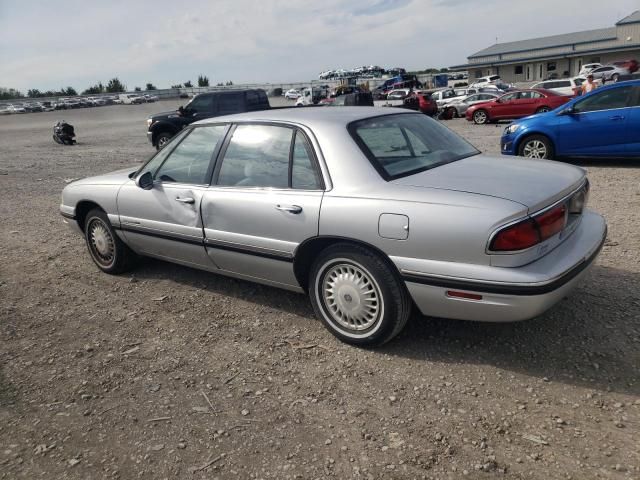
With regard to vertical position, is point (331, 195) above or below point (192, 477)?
above

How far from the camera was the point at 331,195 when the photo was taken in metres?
3.31

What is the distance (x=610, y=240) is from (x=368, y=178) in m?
3.23

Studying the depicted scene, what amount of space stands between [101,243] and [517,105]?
18.8m

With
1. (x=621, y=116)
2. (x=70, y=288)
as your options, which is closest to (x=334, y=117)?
(x=70, y=288)

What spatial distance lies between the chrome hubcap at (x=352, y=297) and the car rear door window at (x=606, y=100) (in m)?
7.58

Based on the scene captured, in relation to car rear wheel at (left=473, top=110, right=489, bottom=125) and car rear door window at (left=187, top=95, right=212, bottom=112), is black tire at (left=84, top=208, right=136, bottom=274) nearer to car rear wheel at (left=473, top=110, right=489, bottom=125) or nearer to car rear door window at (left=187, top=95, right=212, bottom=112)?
car rear door window at (left=187, top=95, right=212, bottom=112)

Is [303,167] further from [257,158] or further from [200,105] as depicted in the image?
[200,105]

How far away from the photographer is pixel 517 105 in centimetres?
2022

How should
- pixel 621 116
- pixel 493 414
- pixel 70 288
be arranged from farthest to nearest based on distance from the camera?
pixel 621 116
pixel 70 288
pixel 493 414

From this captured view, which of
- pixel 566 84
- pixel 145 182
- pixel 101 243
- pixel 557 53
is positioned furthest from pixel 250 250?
pixel 557 53

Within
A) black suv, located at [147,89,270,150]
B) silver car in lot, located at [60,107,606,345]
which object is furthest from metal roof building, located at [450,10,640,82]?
silver car in lot, located at [60,107,606,345]

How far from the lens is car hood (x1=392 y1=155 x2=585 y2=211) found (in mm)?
2932

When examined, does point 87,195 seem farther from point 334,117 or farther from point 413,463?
point 413,463

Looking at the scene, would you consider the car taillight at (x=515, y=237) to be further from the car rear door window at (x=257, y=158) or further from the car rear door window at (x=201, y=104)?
the car rear door window at (x=201, y=104)
